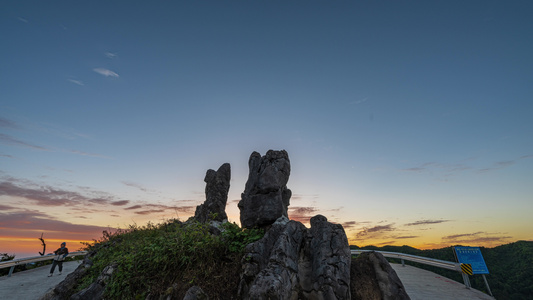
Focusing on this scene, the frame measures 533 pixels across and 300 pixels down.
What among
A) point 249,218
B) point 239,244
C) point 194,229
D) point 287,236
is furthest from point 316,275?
point 194,229

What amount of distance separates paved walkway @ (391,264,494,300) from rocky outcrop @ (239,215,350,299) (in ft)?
19.1

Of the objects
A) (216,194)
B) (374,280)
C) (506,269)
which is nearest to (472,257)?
(374,280)

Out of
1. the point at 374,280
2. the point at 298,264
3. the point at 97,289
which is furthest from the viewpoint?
the point at 97,289

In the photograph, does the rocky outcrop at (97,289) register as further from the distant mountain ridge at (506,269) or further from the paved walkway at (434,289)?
the distant mountain ridge at (506,269)

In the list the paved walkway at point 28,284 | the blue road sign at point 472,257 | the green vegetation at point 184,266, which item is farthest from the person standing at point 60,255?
the blue road sign at point 472,257

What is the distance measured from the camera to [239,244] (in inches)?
438

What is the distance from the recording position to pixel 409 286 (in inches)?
553

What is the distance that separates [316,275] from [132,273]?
7923 mm

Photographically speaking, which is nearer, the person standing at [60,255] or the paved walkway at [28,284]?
the paved walkway at [28,284]

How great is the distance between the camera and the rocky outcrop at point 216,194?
24.6 m

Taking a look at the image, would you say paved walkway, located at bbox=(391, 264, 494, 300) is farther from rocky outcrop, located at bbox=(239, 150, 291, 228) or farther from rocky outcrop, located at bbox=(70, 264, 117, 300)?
rocky outcrop, located at bbox=(70, 264, 117, 300)

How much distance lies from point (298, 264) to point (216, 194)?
1670cm

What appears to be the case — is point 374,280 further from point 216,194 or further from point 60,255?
point 60,255

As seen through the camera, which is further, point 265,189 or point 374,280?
point 265,189
